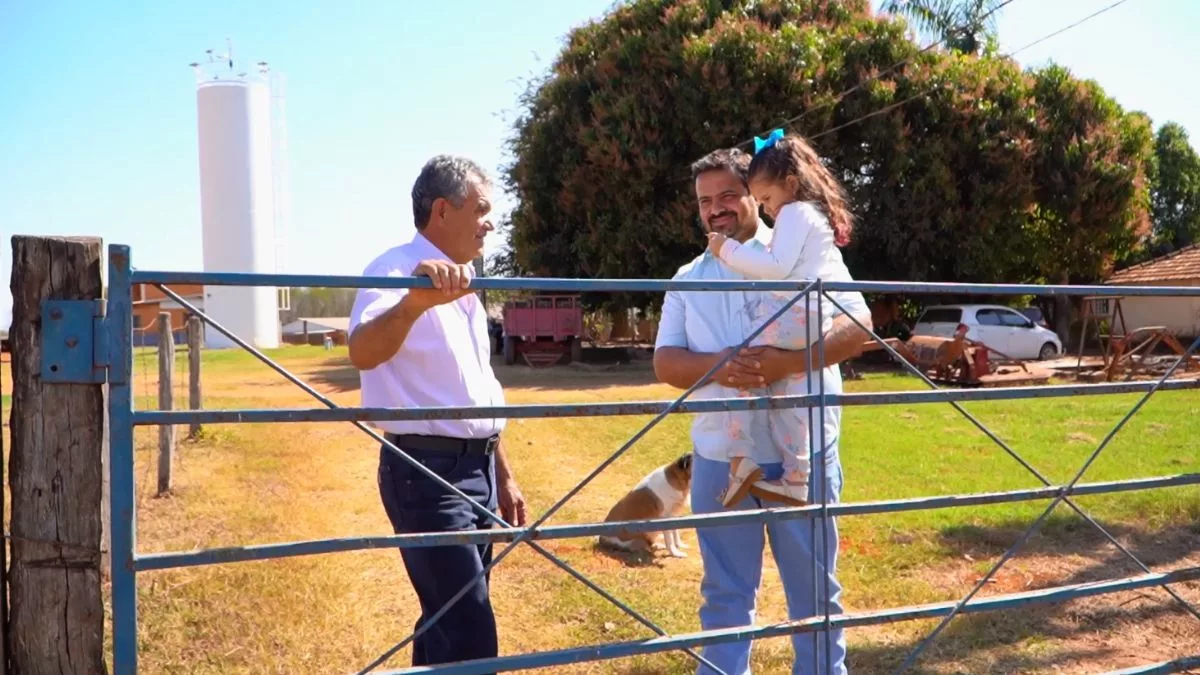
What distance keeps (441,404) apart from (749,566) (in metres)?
1.05

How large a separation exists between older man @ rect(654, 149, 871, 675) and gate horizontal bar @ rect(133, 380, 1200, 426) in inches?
6.9

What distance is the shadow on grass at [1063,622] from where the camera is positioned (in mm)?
4051

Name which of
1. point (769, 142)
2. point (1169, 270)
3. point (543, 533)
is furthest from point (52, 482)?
point (1169, 270)

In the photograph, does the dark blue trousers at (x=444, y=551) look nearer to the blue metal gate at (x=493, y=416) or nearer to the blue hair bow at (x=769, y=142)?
the blue metal gate at (x=493, y=416)

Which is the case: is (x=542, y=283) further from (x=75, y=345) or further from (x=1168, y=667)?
(x=1168, y=667)

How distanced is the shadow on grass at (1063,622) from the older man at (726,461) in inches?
49.6

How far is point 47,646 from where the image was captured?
213 cm

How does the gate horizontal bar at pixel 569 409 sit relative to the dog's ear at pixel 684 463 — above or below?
above

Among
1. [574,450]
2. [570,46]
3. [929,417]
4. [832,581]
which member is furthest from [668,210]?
[832,581]

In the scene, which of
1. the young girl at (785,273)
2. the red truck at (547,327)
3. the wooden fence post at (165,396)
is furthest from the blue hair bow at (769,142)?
the red truck at (547,327)

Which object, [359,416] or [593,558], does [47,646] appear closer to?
[359,416]

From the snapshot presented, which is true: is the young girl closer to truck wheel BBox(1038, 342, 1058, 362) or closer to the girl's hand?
the girl's hand

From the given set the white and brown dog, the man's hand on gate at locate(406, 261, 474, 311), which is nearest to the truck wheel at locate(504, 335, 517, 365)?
the white and brown dog

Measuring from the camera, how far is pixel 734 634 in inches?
103
